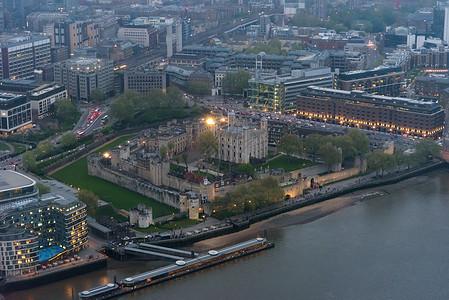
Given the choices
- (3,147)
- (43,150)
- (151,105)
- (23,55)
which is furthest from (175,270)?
(23,55)

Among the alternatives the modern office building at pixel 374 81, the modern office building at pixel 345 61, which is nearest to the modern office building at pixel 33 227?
the modern office building at pixel 374 81

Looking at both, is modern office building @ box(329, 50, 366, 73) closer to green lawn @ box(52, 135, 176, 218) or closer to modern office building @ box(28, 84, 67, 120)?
modern office building @ box(28, 84, 67, 120)

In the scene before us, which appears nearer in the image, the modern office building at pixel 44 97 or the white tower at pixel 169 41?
the modern office building at pixel 44 97

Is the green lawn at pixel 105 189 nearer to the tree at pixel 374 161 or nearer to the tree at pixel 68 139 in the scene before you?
the tree at pixel 68 139

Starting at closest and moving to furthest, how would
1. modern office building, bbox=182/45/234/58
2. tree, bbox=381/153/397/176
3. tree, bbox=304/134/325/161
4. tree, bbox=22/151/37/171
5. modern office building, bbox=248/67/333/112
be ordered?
tree, bbox=22/151/37/171 < tree, bbox=381/153/397/176 < tree, bbox=304/134/325/161 < modern office building, bbox=248/67/333/112 < modern office building, bbox=182/45/234/58

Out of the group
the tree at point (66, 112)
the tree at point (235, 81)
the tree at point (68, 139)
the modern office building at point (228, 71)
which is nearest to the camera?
the tree at point (68, 139)

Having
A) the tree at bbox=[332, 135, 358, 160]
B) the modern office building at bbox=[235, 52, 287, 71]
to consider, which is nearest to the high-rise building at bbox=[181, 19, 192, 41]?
the modern office building at bbox=[235, 52, 287, 71]

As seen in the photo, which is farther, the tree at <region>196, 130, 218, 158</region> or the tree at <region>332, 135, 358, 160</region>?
the tree at <region>332, 135, 358, 160</region>
